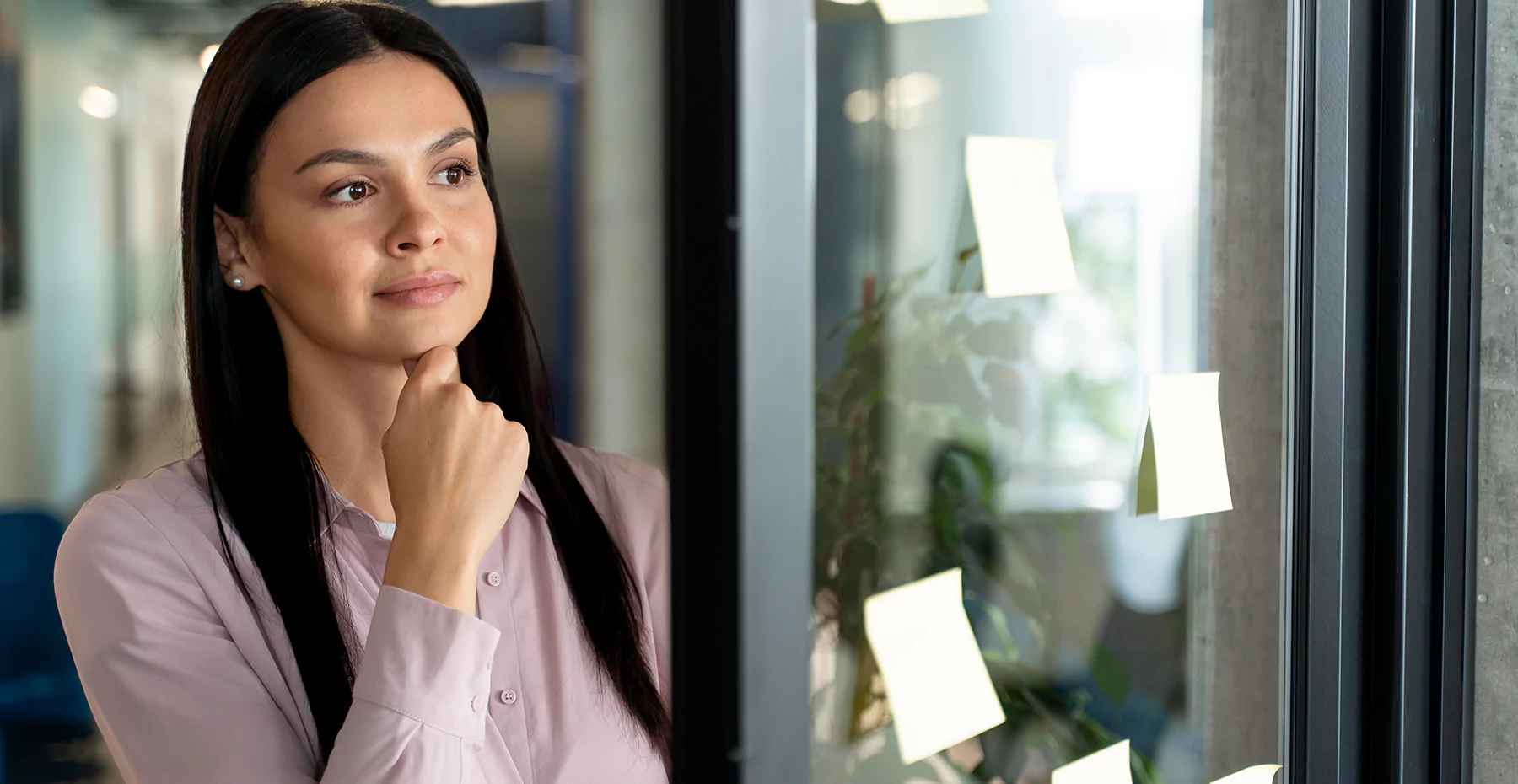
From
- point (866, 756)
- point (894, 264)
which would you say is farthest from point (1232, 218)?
point (866, 756)

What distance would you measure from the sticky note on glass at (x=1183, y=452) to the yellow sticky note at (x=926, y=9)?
328 mm

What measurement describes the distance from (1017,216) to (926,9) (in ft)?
0.49

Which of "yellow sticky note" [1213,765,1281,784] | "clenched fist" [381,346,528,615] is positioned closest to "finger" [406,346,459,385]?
"clenched fist" [381,346,528,615]

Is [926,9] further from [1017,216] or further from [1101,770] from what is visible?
[1101,770]

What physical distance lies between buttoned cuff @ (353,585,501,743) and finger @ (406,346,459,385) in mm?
189

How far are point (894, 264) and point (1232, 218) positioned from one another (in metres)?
0.39

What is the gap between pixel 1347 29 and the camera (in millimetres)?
920

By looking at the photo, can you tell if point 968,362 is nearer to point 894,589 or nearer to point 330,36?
point 894,589

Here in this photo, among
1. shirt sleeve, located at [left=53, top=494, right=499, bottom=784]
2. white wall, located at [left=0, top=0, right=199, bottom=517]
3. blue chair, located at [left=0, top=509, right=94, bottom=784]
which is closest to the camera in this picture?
shirt sleeve, located at [left=53, top=494, right=499, bottom=784]

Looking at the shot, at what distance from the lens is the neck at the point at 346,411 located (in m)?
1.05

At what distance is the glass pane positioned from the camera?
678mm

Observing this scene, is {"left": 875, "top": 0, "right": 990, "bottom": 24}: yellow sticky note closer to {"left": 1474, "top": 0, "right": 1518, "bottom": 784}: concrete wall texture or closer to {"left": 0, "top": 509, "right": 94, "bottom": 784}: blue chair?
{"left": 1474, "top": 0, "right": 1518, "bottom": 784}: concrete wall texture

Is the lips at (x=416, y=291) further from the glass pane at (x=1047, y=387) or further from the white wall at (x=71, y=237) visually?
the white wall at (x=71, y=237)

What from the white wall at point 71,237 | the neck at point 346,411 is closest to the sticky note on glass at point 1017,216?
the neck at point 346,411
